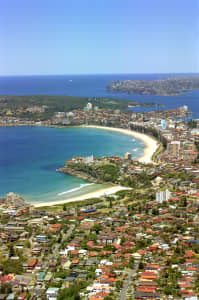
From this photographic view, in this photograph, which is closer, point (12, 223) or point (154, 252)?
point (154, 252)

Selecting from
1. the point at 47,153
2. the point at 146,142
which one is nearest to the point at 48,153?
the point at 47,153

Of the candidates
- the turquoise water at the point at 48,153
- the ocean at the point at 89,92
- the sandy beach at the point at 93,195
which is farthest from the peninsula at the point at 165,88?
the sandy beach at the point at 93,195

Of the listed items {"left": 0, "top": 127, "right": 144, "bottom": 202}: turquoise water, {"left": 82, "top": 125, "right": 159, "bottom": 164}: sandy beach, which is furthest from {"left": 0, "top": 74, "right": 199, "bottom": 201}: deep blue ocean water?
{"left": 82, "top": 125, "right": 159, "bottom": 164}: sandy beach

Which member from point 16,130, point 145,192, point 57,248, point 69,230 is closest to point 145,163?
point 145,192

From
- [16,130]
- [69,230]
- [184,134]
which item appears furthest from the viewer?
[16,130]

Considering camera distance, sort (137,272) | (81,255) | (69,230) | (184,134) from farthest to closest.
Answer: (184,134) → (69,230) → (81,255) → (137,272)

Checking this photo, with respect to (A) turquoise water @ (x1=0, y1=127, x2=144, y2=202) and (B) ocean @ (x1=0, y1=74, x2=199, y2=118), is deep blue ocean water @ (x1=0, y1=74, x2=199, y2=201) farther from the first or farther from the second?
(B) ocean @ (x1=0, y1=74, x2=199, y2=118)

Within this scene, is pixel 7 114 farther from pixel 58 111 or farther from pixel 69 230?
pixel 69 230

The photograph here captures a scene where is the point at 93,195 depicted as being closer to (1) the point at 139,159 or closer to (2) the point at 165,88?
(1) the point at 139,159

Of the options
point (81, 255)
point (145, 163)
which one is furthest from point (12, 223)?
point (145, 163)
